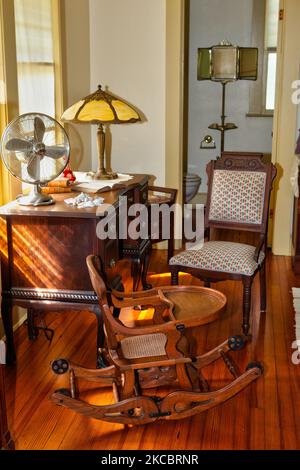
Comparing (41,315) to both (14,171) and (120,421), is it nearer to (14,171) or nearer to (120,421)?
(14,171)

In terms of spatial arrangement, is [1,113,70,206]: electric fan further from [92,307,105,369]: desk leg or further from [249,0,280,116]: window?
[249,0,280,116]: window

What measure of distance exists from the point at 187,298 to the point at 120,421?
626 millimetres

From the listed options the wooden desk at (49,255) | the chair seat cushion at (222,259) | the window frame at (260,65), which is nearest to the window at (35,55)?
the wooden desk at (49,255)

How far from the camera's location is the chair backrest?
11.9 feet

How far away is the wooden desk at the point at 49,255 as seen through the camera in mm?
2814

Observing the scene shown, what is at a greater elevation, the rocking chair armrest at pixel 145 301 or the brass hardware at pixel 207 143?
the brass hardware at pixel 207 143

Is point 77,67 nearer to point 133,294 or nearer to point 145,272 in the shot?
point 145,272

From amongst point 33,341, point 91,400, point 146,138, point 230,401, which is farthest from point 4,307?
point 146,138

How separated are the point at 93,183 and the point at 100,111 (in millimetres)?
409

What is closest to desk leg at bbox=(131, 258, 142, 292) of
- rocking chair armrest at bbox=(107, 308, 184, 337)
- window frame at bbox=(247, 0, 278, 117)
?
rocking chair armrest at bbox=(107, 308, 184, 337)

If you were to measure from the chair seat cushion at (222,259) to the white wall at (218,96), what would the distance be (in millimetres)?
3363

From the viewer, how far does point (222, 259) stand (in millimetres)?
3414

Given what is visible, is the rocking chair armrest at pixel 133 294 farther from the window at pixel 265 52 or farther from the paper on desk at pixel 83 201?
the window at pixel 265 52

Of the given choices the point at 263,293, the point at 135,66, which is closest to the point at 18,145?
the point at 263,293
